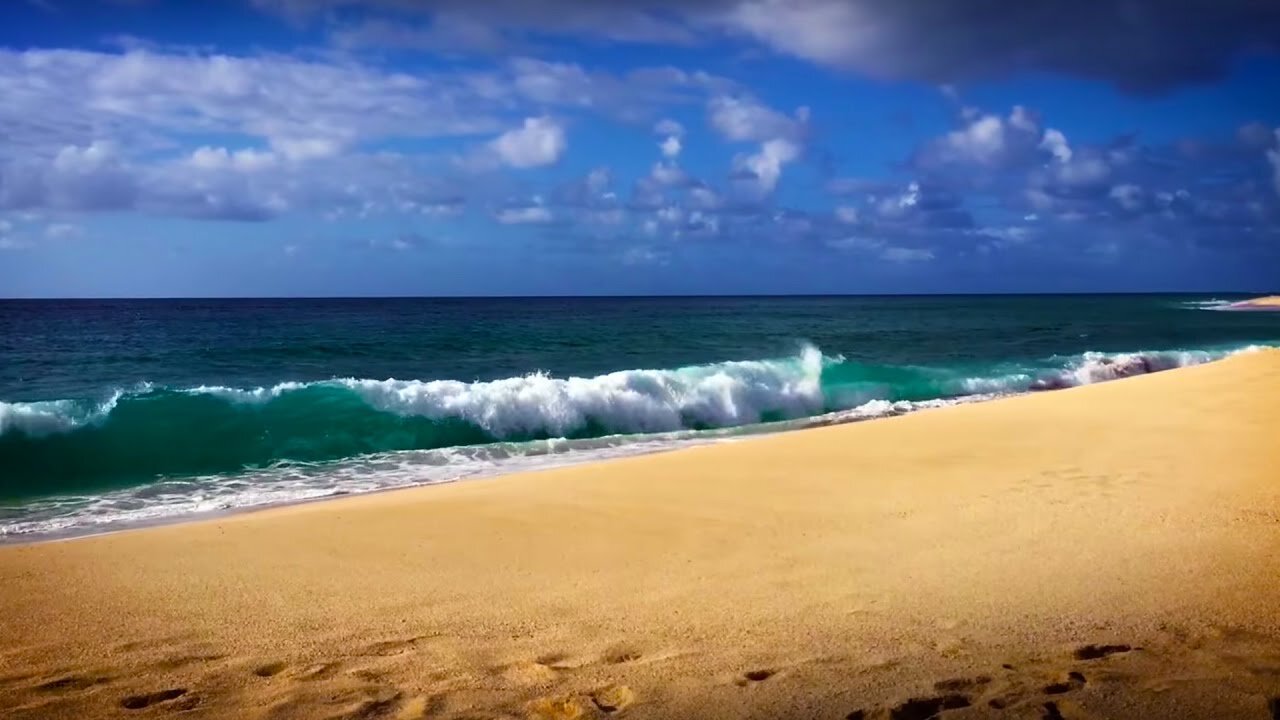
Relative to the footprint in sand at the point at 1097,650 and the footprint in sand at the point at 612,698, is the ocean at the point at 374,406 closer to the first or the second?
the footprint in sand at the point at 612,698

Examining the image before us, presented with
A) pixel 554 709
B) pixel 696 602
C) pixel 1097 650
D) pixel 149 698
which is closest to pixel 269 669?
pixel 149 698

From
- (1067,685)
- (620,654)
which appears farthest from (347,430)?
(1067,685)

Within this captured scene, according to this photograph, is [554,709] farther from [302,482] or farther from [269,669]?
[302,482]

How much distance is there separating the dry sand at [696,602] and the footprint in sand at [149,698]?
25 mm

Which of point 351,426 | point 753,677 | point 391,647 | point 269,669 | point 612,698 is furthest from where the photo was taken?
point 351,426

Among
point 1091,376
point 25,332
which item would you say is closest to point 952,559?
point 1091,376

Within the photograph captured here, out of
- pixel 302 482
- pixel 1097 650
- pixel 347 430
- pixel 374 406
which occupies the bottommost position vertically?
pixel 302 482

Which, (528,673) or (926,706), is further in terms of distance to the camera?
(528,673)

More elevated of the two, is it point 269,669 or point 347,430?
point 269,669

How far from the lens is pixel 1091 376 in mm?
24500

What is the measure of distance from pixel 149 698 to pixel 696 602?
104 inches

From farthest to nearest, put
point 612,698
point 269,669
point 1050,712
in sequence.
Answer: point 269,669 < point 612,698 < point 1050,712

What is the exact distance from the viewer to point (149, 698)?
3.65m

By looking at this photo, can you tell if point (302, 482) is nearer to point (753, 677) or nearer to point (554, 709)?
point (554, 709)
